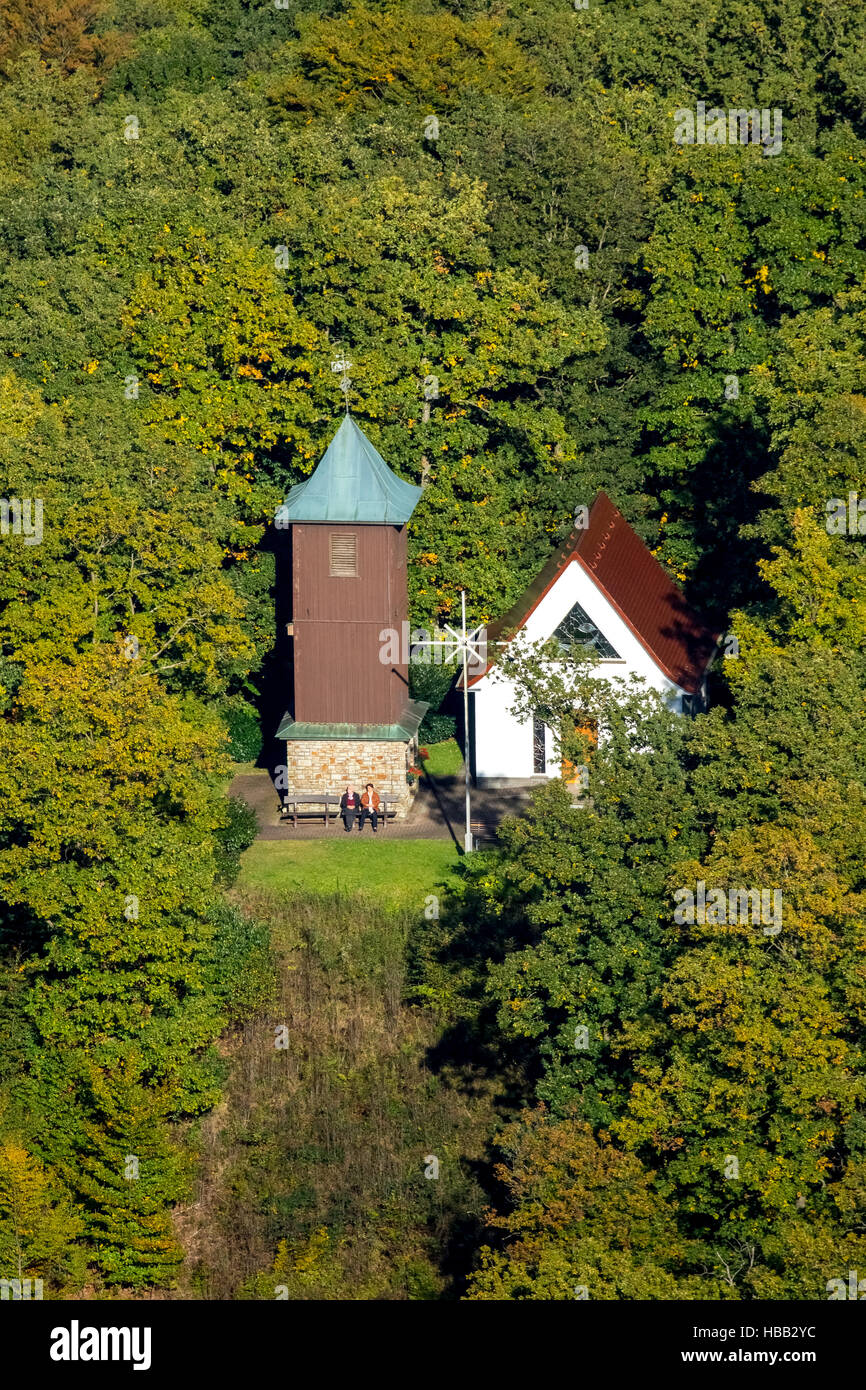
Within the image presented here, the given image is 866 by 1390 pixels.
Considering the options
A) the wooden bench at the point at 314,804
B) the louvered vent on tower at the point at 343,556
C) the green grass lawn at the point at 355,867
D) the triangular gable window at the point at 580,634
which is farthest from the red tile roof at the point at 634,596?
the green grass lawn at the point at 355,867

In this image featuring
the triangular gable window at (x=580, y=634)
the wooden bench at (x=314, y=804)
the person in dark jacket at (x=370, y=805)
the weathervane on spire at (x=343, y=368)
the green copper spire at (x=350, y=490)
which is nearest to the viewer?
the person in dark jacket at (x=370, y=805)

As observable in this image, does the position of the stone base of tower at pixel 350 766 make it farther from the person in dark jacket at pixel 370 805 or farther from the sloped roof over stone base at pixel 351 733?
the person in dark jacket at pixel 370 805

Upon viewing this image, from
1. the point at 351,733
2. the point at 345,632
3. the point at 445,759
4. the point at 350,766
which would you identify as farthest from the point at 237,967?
the point at 445,759

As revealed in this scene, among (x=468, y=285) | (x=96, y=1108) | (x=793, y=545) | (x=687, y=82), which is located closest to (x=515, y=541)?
(x=468, y=285)

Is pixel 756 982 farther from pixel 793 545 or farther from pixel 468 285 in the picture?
pixel 468 285

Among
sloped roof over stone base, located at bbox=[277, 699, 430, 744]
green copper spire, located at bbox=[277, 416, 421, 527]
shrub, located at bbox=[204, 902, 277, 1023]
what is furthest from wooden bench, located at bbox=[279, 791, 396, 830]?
green copper spire, located at bbox=[277, 416, 421, 527]

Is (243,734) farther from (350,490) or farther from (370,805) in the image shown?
(350,490)

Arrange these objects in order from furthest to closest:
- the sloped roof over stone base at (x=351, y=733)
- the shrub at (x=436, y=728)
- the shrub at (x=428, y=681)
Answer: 1. the shrub at (x=436, y=728)
2. the shrub at (x=428, y=681)
3. the sloped roof over stone base at (x=351, y=733)
